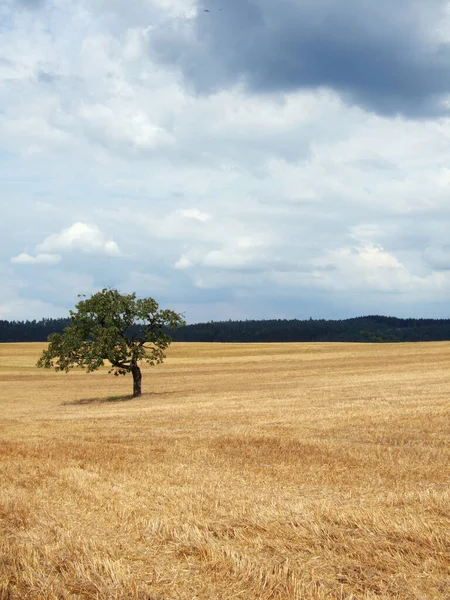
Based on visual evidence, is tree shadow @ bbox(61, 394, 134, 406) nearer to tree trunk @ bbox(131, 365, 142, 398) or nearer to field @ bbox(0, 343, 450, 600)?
tree trunk @ bbox(131, 365, 142, 398)

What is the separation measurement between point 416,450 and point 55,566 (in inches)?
525

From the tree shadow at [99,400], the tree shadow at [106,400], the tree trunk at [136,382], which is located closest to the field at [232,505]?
the tree shadow at [99,400]

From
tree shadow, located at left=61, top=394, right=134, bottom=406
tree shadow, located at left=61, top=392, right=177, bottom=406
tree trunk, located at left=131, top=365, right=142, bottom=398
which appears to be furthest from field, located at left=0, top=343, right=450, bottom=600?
tree trunk, located at left=131, top=365, right=142, bottom=398

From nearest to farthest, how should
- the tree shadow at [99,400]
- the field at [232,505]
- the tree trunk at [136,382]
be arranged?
the field at [232,505]
the tree shadow at [99,400]
the tree trunk at [136,382]

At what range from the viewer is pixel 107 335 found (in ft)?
163

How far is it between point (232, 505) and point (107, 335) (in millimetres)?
39340

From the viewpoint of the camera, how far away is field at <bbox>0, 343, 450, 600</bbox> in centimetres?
783

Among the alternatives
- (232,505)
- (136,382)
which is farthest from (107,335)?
(232,505)

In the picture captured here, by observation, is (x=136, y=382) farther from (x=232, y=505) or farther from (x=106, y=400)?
(x=232, y=505)

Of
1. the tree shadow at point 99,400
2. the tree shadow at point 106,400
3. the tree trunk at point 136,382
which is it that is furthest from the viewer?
the tree trunk at point 136,382

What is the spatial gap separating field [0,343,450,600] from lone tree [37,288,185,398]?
59.7 feet

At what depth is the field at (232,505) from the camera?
7.83 meters

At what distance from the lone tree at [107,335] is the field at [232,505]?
18182mm

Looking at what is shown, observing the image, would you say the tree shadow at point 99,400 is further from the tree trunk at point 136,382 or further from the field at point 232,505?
the field at point 232,505
